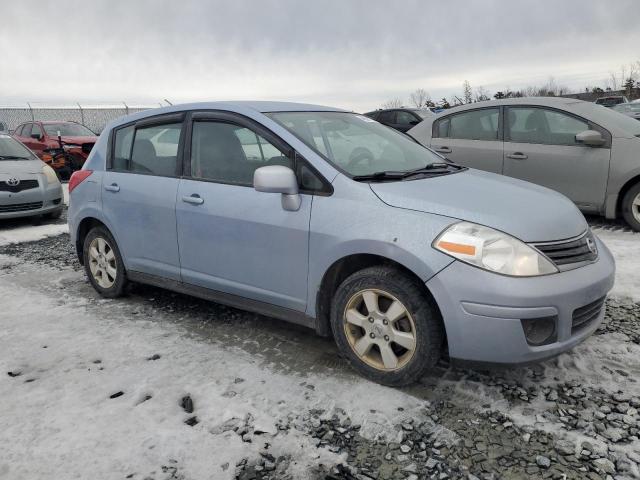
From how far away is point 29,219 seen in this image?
9219mm

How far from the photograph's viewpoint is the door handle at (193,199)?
3.73 m

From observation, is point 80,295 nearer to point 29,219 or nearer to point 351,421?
point 351,421

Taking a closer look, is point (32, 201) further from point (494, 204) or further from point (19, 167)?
point (494, 204)

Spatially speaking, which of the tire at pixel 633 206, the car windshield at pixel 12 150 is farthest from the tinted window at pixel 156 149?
the car windshield at pixel 12 150

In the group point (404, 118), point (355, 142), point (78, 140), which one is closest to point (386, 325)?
point (355, 142)

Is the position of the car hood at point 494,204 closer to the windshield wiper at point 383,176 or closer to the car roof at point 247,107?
the windshield wiper at point 383,176

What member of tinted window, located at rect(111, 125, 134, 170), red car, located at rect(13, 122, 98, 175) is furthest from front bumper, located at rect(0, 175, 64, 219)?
red car, located at rect(13, 122, 98, 175)

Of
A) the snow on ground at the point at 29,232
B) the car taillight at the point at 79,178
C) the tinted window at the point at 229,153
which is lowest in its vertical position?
the snow on ground at the point at 29,232

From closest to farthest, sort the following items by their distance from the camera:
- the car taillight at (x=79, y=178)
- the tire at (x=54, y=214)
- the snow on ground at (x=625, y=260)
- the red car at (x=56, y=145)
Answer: the snow on ground at (x=625, y=260) → the car taillight at (x=79, y=178) → the tire at (x=54, y=214) → the red car at (x=56, y=145)

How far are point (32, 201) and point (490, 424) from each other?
26.1 ft

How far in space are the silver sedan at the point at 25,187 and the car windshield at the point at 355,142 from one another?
6.29m

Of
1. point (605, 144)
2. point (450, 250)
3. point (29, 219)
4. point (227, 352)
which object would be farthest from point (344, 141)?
point (29, 219)

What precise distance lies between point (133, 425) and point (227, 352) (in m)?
0.94

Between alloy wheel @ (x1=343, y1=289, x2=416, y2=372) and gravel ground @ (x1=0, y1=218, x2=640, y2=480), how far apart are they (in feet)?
0.75
